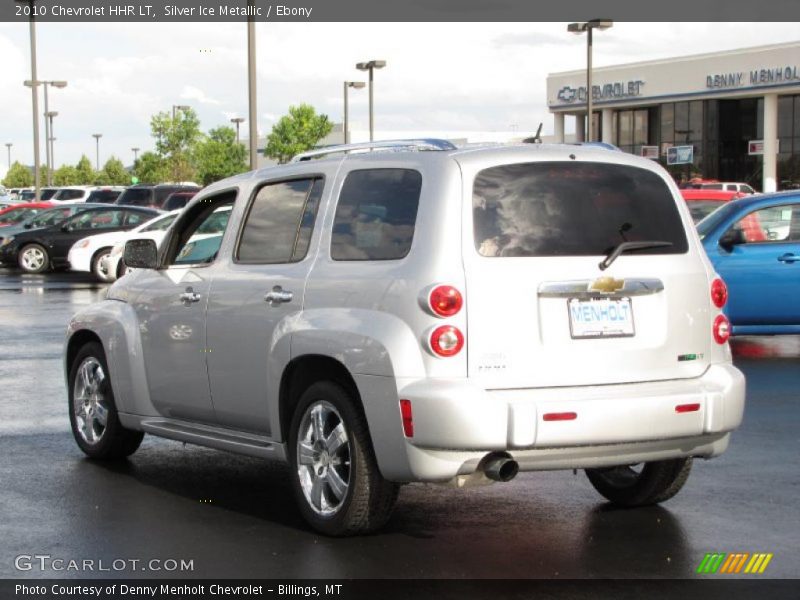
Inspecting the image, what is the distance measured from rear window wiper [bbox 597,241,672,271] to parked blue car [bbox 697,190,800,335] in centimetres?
726

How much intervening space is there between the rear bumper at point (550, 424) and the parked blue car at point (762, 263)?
7493 mm

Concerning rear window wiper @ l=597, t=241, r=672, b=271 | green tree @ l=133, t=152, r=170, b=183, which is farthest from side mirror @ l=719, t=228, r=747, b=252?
green tree @ l=133, t=152, r=170, b=183

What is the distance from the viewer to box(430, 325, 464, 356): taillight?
613 centimetres

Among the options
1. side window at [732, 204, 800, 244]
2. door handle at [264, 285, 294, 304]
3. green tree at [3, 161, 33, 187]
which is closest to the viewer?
door handle at [264, 285, 294, 304]

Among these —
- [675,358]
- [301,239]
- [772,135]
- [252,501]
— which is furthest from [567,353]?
[772,135]

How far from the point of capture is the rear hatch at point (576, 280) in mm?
6227

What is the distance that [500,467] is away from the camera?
6.14 m

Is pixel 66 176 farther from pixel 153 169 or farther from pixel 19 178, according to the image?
pixel 153 169

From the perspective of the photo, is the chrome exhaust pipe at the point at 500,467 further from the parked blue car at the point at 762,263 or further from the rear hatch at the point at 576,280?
the parked blue car at the point at 762,263

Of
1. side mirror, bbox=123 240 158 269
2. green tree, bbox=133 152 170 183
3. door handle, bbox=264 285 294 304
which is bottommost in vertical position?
door handle, bbox=264 285 294 304

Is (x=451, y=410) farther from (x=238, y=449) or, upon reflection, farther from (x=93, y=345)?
(x=93, y=345)

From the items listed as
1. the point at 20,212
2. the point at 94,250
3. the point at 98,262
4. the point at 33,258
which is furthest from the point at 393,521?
the point at 20,212

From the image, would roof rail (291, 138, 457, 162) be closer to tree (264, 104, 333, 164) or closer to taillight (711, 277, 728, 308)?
taillight (711, 277, 728, 308)

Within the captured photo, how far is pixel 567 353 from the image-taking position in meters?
6.32
